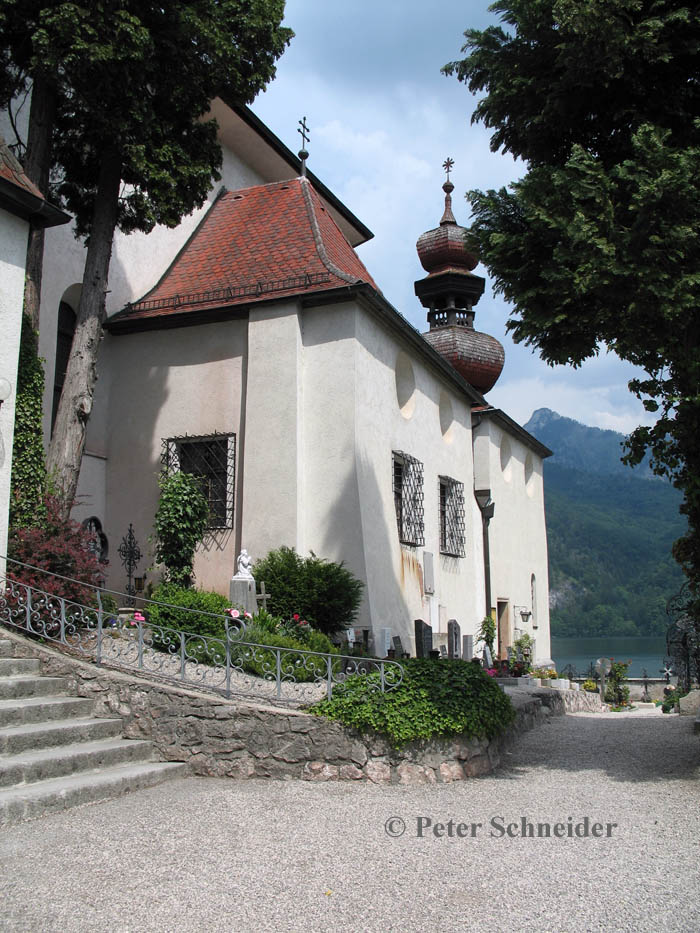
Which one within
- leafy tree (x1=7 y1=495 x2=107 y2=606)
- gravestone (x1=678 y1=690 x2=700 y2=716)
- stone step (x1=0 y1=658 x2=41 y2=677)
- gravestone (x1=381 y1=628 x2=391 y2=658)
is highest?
leafy tree (x1=7 y1=495 x2=107 y2=606)

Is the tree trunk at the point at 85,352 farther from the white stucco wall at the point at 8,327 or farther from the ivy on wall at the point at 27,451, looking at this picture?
the white stucco wall at the point at 8,327

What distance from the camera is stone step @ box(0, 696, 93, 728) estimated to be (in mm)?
7488

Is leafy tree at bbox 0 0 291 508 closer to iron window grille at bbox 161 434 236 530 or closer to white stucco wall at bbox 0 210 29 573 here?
white stucco wall at bbox 0 210 29 573

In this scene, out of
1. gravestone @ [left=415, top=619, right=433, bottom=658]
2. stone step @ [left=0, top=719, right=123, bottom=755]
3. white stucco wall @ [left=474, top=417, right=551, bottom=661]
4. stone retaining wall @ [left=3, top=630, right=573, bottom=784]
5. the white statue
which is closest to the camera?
stone step @ [left=0, top=719, right=123, bottom=755]

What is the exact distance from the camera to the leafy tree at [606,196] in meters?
7.75

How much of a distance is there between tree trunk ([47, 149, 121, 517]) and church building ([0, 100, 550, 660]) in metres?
2.13

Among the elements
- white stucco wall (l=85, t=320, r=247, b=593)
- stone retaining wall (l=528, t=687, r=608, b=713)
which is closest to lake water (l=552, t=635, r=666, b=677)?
stone retaining wall (l=528, t=687, r=608, b=713)

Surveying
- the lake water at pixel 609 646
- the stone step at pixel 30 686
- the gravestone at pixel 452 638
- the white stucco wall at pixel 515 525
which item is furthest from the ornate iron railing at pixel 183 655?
the lake water at pixel 609 646

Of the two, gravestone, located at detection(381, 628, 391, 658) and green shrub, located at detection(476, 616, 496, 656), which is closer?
gravestone, located at detection(381, 628, 391, 658)

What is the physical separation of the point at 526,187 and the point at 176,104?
22.3 ft

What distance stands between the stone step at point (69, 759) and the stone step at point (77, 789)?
0.07m

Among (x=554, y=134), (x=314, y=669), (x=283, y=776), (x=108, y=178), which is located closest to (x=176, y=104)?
(x=108, y=178)

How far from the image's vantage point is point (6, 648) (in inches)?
346

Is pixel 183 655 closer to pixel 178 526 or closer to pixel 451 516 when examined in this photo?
pixel 178 526
